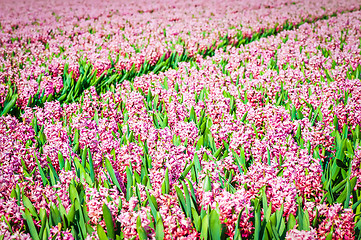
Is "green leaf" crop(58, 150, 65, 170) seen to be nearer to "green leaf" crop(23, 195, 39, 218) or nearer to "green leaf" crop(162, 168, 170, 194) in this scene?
"green leaf" crop(23, 195, 39, 218)

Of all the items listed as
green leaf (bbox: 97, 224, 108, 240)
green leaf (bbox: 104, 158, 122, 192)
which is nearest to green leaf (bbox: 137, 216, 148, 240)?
green leaf (bbox: 97, 224, 108, 240)

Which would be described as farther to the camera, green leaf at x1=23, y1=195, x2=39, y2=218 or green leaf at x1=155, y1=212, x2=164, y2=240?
green leaf at x1=23, y1=195, x2=39, y2=218

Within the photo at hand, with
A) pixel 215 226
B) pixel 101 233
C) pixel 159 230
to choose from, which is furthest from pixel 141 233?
pixel 215 226

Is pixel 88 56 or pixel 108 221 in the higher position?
pixel 88 56

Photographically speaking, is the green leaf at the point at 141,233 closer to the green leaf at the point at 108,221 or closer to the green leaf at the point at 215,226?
the green leaf at the point at 108,221

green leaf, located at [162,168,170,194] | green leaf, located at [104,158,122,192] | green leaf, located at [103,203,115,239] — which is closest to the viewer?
green leaf, located at [103,203,115,239]

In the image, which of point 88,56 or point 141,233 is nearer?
point 141,233

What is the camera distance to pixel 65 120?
3338 millimetres

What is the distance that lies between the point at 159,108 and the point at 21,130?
1657 mm

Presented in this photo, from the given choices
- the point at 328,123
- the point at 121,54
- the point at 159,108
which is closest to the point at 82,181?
the point at 159,108

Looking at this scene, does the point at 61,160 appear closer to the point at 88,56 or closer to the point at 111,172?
the point at 111,172

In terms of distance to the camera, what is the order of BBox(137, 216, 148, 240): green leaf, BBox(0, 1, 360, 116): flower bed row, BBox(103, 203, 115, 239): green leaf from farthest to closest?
BBox(0, 1, 360, 116): flower bed row, BBox(103, 203, 115, 239): green leaf, BBox(137, 216, 148, 240): green leaf

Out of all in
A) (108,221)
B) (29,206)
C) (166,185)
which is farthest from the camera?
(166,185)

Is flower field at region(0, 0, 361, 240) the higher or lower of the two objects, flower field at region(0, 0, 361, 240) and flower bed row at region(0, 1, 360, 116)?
the lower
